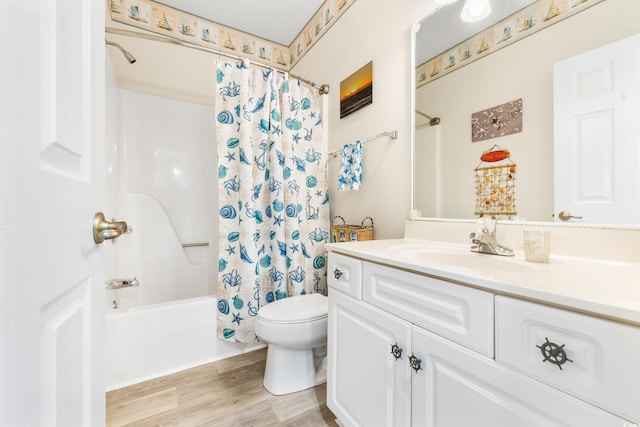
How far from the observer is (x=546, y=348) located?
503 millimetres

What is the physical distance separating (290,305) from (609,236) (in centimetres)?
134

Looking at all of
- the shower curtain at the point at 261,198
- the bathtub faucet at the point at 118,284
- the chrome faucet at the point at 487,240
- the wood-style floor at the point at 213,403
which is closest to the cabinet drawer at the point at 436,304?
the chrome faucet at the point at 487,240

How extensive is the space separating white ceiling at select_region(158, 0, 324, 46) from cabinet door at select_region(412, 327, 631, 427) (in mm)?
2383

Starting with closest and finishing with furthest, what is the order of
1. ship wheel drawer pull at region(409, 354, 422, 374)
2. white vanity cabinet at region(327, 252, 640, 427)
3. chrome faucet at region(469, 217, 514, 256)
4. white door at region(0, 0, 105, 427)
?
white door at region(0, 0, 105, 427), white vanity cabinet at region(327, 252, 640, 427), ship wheel drawer pull at region(409, 354, 422, 374), chrome faucet at region(469, 217, 514, 256)

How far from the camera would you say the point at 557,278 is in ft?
1.97

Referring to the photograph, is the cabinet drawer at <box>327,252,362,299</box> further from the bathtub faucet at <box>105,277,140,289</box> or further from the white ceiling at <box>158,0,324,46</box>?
the white ceiling at <box>158,0,324,46</box>

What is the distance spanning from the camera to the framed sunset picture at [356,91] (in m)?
1.66

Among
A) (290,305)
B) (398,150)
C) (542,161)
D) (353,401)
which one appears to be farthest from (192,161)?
(542,161)

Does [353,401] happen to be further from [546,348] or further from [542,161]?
[542,161]

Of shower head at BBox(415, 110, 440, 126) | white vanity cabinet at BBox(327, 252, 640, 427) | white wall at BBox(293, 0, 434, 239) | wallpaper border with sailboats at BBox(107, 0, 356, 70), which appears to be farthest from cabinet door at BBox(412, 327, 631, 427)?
wallpaper border with sailboats at BBox(107, 0, 356, 70)

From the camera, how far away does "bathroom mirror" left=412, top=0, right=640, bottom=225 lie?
849 millimetres

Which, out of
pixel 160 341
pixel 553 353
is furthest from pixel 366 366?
pixel 160 341

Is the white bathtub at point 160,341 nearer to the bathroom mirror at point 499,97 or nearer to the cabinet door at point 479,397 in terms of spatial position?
the cabinet door at point 479,397

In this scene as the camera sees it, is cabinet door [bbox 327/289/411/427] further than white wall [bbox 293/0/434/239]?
No
